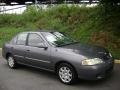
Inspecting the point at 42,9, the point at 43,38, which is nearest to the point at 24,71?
the point at 43,38

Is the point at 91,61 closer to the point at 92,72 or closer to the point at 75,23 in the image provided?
the point at 92,72

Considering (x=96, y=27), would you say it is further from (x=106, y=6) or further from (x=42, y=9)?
(x=42, y=9)

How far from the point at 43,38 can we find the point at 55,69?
3.73ft

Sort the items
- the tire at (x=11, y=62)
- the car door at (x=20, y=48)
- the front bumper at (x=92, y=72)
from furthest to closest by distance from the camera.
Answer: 1. the tire at (x=11, y=62)
2. the car door at (x=20, y=48)
3. the front bumper at (x=92, y=72)

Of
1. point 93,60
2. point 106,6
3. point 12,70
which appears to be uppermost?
point 106,6

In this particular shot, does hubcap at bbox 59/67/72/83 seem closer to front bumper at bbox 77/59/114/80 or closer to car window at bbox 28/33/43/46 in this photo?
front bumper at bbox 77/59/114/80

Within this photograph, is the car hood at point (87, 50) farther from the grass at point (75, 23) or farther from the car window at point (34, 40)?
the grass at point (75, 23)

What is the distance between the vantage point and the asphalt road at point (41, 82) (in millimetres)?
7755

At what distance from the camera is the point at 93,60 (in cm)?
762

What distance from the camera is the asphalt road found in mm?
7755

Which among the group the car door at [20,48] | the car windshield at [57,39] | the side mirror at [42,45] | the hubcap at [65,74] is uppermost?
the car windshield at [57,39]

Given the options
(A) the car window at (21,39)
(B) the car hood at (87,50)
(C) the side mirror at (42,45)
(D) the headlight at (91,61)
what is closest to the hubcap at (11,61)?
(A) the car window at (21,39)

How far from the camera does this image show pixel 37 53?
875 centimetres

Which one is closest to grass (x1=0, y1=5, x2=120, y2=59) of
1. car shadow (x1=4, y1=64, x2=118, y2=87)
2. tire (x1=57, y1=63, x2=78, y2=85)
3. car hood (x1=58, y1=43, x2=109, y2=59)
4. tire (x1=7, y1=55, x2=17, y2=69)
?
car shadow (x1=4, y1=64, x2=118, y2=87)
